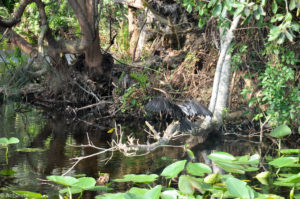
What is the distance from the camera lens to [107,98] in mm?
8344

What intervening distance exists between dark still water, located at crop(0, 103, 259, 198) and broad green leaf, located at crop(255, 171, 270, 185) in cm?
108

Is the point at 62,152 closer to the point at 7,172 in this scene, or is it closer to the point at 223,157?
the point at 7,172

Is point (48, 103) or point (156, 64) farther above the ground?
point (156, 64)

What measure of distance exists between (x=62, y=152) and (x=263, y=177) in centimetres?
240

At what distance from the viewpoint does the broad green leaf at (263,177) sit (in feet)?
11.8

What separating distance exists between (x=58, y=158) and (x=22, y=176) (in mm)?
795

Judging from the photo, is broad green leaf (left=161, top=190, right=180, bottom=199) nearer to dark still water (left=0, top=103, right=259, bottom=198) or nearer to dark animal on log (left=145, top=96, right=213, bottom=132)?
dark still water (left=0, top=103, right=259, bottom=198)

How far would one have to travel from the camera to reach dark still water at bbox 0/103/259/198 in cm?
396

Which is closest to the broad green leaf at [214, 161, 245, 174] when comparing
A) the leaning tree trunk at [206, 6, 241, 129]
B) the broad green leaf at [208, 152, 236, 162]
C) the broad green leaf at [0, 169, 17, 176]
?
the broad green leaf at [208, 152, 236, 162]

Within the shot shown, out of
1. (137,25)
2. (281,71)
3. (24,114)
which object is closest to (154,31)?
(137,25)

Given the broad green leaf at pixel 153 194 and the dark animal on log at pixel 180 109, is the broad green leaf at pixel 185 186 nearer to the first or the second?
the broad green leaf at pixel 153 194

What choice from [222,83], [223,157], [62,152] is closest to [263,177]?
[223,157]

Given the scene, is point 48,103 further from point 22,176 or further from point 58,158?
point 22,176

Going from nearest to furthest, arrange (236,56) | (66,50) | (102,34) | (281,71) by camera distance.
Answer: (281,71)
(236,56)
(66,50)
(102,34)
